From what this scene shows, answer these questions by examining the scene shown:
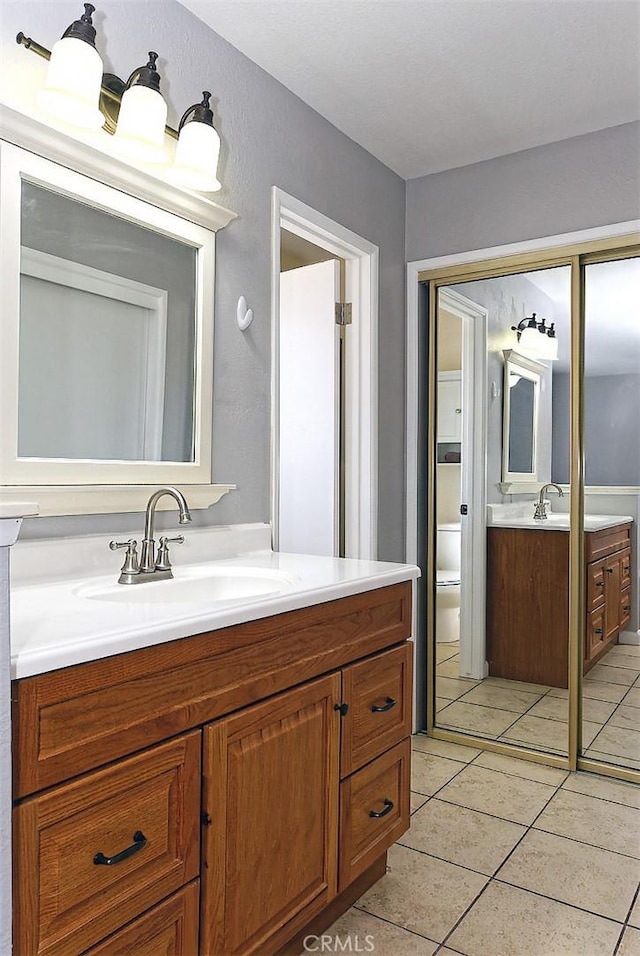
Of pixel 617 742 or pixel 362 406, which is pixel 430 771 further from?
pixel 362 406

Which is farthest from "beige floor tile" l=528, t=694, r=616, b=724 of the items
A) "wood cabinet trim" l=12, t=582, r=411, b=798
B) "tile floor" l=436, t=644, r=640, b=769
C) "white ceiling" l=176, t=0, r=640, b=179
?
"white ceiling" l=176, t=0, r=640, b=179

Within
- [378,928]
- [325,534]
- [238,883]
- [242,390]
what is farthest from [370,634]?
[325,534]

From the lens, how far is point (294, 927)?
1481mm

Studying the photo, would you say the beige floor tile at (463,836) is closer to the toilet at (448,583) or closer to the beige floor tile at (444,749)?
the beige floor tile at (444,749)

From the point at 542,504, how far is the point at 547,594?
0.36 m

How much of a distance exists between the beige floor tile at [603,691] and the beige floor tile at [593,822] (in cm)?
39

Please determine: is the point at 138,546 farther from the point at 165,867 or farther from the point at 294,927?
the point at 294,927

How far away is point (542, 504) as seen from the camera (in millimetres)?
2801

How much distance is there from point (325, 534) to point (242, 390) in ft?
3.02

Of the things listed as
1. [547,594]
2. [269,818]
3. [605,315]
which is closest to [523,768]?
[547,594]

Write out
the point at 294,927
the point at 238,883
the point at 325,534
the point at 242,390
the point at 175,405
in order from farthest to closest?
the point at 325,534
the point at 242,390
the point at 175,405
the point at 294,927
the point at 238,883

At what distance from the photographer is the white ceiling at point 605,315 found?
261 cm

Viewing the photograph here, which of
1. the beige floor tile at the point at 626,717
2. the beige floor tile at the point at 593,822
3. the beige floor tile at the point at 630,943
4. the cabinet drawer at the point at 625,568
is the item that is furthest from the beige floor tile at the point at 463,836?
the cabinet drawer at the point at 625,568

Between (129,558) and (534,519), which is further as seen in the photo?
(534,519)
